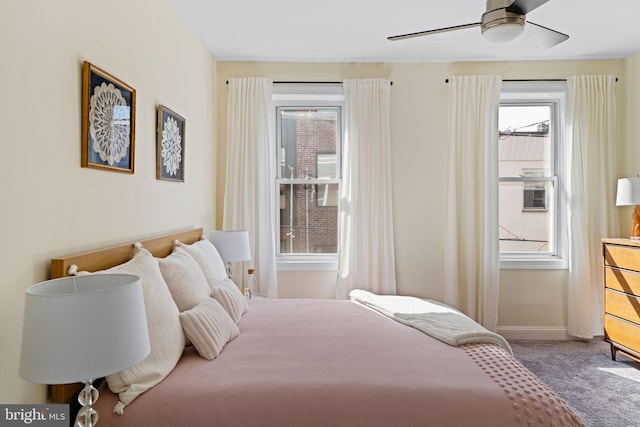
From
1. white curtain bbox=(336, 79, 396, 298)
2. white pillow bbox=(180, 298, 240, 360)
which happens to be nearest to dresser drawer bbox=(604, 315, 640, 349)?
white curtain bbox=(336, 79, 396, 298)

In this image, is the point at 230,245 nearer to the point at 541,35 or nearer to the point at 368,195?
the point at 368,195

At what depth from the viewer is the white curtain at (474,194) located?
3.69 m

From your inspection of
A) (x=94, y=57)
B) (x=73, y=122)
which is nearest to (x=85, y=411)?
(x=73, y=122)

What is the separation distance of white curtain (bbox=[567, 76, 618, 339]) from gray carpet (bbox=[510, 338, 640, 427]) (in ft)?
0.98

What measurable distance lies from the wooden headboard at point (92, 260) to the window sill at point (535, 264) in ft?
10.3

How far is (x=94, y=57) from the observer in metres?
1.77

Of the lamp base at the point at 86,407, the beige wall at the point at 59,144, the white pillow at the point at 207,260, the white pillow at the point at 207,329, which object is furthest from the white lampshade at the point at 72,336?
the white pillow at the point at 207,260

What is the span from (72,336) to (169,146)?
1886 mm

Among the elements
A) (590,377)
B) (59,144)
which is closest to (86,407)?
(59,144)

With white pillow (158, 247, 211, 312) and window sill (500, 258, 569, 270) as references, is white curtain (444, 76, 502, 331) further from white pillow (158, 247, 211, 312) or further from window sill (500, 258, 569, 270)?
white pillow (158, 247, 211, 312)

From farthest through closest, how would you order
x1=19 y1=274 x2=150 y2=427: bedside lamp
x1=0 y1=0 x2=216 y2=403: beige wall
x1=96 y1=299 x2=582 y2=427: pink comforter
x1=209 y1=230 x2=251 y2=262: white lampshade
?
x1=209 y1=230 x2=251 y2=262: white lampshade, x1=96 y1=299 x2=582 y2=427: pink comforter, x1=0 y1=0 x2=216 y2=403: beige wall, x1=19 y1=274 x2=150 y2=427: bedside lamp

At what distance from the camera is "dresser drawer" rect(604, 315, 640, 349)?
302 cm

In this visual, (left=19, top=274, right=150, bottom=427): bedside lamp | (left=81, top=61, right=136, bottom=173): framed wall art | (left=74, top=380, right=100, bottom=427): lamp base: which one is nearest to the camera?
(left=19, top=274, right=150, bottom=427): bedside lamp

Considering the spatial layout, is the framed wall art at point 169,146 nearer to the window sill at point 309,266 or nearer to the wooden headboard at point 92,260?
the wooden headboard at point 92,260
